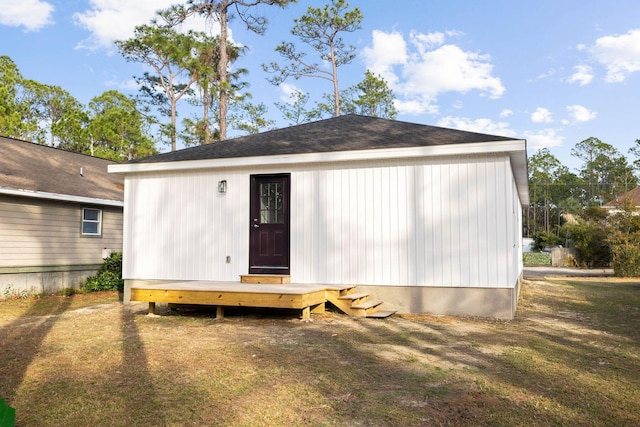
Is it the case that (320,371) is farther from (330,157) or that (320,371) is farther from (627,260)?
(627,260)

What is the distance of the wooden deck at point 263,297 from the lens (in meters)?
6.46

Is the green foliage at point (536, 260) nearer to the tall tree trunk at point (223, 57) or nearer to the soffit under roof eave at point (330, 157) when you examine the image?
the tall tree trunk at point (223, 57)

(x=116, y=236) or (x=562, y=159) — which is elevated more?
(x=562, y=159)

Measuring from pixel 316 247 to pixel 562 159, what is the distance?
51.9 metres

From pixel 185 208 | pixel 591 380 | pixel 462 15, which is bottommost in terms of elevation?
pixel 591 380

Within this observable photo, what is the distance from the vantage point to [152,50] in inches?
924

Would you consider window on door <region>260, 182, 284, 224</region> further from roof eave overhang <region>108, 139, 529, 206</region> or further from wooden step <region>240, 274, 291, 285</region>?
wooden step <region>240, 274, 291, 285</region>

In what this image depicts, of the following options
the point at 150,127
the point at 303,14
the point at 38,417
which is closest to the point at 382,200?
the point at 38,417

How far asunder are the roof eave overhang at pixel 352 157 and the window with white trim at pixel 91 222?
370 cm

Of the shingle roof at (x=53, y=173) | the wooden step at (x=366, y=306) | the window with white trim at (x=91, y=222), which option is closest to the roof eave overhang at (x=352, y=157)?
the wooden step at (x=366, y=306)

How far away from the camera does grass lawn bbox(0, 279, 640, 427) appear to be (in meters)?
3.04

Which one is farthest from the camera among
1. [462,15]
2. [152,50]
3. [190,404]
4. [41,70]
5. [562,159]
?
[562,159]

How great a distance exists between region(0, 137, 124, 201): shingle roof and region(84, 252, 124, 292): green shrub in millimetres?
1716

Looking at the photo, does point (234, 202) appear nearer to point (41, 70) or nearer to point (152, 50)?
point (152, 50)
